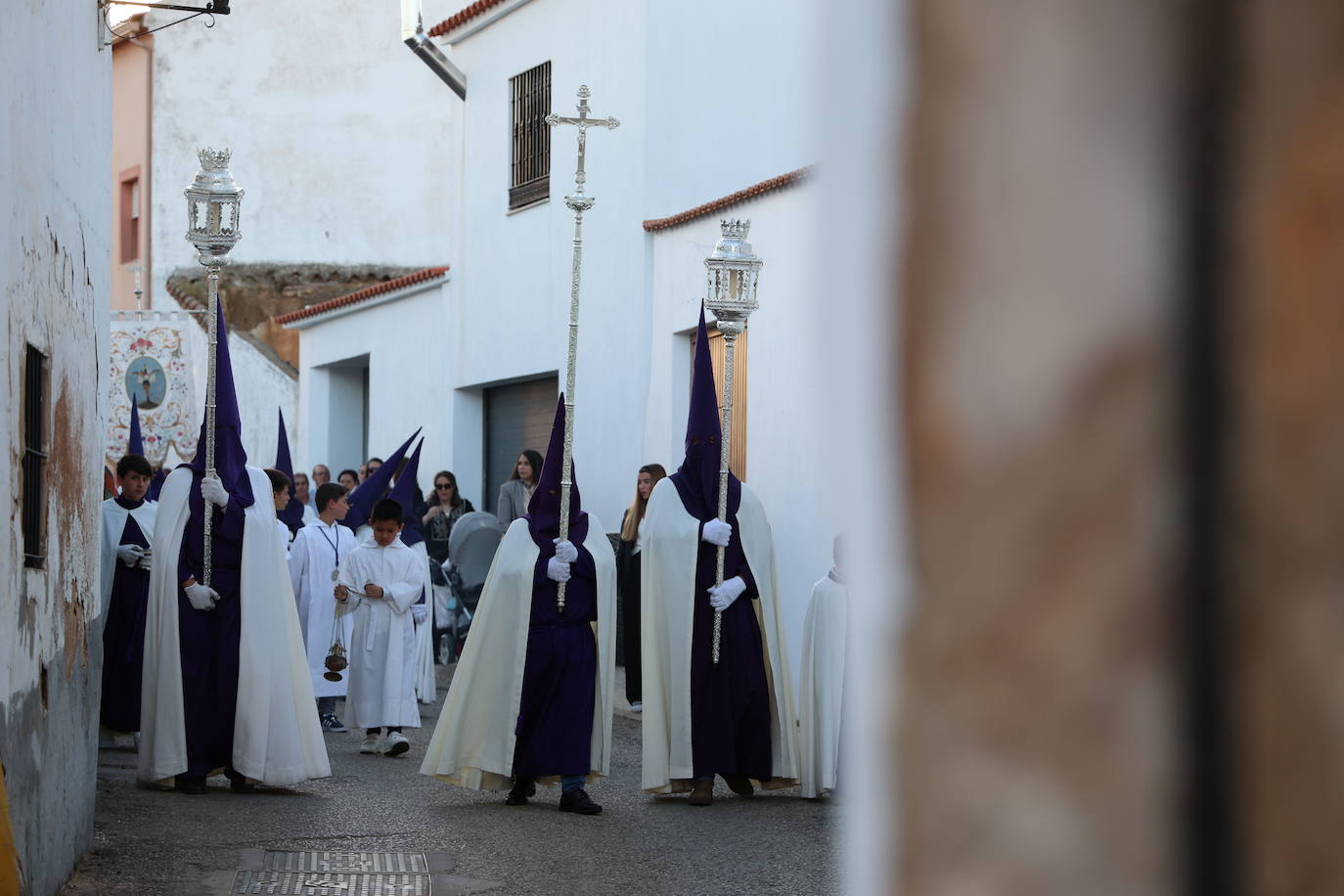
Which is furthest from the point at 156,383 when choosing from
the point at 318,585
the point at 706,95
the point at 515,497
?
the point at 706,95

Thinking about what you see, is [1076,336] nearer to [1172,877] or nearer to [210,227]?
[1172,877]

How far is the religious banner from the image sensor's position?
62.1 ft

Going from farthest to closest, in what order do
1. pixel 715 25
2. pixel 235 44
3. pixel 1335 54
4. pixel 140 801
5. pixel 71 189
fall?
pixel 235 44 < pixel 715 25 < pixel 140 801 < pixel 71 189 < pixel 1335 54

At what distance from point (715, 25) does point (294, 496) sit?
6339 millimetres

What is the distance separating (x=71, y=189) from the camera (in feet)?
22.8

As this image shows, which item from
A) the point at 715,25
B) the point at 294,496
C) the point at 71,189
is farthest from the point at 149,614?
the point at 715,25

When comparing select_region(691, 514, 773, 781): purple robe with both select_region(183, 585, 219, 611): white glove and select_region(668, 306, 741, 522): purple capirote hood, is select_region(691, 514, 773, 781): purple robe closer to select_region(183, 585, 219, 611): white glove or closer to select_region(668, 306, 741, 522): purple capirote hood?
select_region(668, 306, 741, 522): purple capirote hood

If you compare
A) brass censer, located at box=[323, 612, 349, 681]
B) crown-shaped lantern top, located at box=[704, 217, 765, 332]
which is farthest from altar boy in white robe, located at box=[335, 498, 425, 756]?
crown-shaped lantern top, located at box=[704, 217, 765, 332]

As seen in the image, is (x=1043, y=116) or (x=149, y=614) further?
(x=149, y=614)

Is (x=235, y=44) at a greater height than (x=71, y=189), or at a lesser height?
greater

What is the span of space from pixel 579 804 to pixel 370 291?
14834mm

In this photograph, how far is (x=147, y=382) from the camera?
19.4 metres

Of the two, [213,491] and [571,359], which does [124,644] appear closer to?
[213,491]

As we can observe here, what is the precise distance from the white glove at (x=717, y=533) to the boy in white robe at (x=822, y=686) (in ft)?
2.03
